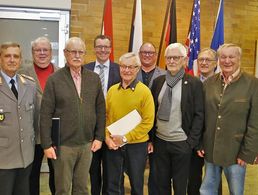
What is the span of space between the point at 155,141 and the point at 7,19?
2.98 metres

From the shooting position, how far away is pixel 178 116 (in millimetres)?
2566

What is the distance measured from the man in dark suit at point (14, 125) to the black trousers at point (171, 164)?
3.32 feet

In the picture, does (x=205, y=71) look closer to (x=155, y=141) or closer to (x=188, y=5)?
(x=155, y=141)

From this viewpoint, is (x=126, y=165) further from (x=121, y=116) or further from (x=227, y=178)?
(x=227, y=178)

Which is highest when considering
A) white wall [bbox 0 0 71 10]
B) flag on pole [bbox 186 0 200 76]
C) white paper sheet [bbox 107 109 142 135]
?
white wall [bbox 0 0 71 10]

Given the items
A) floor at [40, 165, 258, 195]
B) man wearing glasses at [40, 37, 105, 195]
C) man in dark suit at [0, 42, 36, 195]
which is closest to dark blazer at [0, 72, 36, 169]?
man in dark suit at [0, 42, 36, 195]

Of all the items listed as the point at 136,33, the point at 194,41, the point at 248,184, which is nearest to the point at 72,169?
the point at 136,33

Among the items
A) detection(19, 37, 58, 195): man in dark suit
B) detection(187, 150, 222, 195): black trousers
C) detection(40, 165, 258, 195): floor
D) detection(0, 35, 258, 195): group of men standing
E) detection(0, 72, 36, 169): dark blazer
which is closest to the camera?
detection(0, 72, 36, 169): dark blazer

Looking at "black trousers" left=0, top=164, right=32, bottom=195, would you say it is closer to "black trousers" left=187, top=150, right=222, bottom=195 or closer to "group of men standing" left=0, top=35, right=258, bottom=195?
"group of men standing" left=0, top=35, right=258, bottom=195

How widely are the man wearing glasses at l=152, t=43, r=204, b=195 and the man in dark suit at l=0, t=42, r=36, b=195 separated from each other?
3.35 ft

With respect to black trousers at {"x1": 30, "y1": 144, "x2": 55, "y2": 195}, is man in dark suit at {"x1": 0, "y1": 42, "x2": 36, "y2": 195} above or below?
above

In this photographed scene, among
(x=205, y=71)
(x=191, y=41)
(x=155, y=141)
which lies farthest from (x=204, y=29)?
(x=155, y=141)

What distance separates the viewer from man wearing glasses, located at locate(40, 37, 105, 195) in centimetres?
234

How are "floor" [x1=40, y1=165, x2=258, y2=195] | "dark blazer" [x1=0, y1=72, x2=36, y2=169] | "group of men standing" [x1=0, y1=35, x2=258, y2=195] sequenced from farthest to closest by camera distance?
"floor" [x1=40, y1=165, x2=258, y2=195] < "group of men standing" [x1=0, y1=35, x2=258, y2=195] < "dark blazer" [x1=0, y1=72, x2=36, y2=169]
